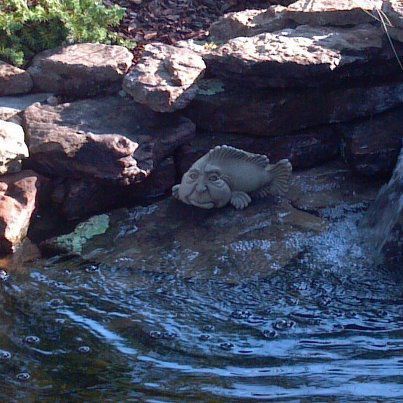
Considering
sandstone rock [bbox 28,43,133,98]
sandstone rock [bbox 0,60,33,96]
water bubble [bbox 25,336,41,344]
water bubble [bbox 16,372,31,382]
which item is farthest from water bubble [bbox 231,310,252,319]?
sandstone rock [bbox 0,60,33,96]

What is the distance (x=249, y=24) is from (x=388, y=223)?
2.18 m

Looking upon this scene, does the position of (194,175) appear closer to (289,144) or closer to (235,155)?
(235,155)

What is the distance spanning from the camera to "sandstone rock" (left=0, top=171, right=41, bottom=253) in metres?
4.95

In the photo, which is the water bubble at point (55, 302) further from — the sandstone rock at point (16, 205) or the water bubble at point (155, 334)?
the sandstone rock at point (16, 205)

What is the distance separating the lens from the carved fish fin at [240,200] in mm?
5227

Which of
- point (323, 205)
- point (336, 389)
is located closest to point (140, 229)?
point (323, 205)

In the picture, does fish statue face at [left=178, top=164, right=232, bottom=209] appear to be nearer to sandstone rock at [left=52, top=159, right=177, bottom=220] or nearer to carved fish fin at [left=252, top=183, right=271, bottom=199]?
carved fish fin at [left=252, top=183, right=271, bottom=199]

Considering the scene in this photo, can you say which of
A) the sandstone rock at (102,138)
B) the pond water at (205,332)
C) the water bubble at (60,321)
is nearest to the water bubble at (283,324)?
the pond water at (205,332)

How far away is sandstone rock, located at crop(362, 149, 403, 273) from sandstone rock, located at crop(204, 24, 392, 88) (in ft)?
2.47

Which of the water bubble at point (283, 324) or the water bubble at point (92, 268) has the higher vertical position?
the water bubble at point (283, 324)

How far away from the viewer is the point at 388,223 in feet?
15.7

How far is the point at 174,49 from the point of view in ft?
19.0

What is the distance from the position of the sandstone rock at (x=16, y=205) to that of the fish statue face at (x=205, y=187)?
93 cm

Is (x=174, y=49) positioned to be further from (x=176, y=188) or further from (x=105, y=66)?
(x=176, y=188)
